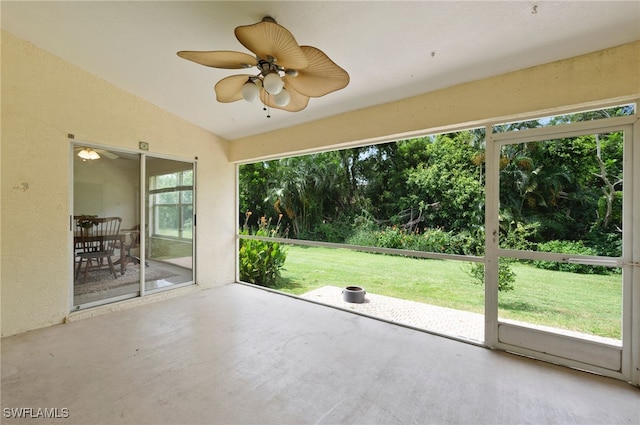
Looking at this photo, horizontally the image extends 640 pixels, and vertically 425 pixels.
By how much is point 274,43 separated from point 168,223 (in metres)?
3.50

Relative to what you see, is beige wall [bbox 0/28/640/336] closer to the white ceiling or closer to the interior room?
the interior room

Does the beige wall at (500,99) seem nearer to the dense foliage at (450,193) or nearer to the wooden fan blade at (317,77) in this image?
the dense foliage at (450,193)

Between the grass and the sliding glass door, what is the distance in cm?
208

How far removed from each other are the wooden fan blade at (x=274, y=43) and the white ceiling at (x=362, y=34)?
59 centimetres

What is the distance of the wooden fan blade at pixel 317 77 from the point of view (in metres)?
1.57

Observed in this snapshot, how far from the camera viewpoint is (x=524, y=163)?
2.51 meters

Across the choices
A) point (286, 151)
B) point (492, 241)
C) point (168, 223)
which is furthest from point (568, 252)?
point (168, 223)

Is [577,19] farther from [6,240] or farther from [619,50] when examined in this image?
[6,240]

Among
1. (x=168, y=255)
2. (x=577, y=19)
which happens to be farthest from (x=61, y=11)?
(x=577, y=19)

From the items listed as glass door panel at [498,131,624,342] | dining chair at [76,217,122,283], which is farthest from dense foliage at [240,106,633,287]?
dining chair at [76,217,122,283]

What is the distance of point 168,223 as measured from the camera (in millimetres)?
4102

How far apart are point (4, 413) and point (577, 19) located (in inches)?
177

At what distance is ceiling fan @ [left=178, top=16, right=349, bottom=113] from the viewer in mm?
1449

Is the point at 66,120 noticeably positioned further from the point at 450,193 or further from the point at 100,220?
the point at 450,193
